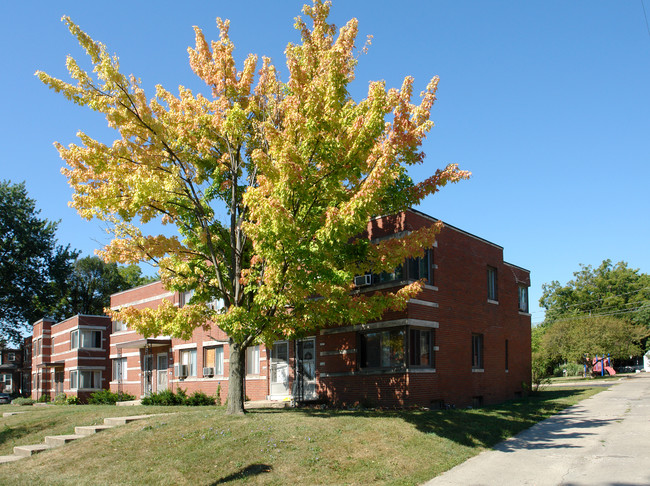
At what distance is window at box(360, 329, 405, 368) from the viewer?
2003cm

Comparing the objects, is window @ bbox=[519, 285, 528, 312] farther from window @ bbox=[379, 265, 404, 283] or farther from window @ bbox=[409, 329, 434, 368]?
window @ bbox=[379, 265, 404, 283]

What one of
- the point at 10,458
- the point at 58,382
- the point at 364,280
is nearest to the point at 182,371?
the point at 364,280

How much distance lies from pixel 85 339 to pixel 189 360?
717 inches

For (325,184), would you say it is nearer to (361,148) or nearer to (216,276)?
(361,148)

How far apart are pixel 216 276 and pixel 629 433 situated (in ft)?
42.0

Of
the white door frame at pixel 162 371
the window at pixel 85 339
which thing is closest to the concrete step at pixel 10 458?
the white door frame at pixel 162 371

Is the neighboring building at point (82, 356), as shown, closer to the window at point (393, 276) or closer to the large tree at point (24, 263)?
the large tree at point (24, 263)

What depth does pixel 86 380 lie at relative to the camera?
44.7m

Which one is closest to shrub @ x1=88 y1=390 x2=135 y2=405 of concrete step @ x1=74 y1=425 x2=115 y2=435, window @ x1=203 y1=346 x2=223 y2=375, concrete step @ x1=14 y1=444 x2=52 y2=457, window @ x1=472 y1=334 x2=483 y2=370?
window @ x1=203 y1=346 x2=223 y2=375

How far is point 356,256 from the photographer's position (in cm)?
1574

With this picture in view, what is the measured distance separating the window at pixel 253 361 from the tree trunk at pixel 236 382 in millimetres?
9211

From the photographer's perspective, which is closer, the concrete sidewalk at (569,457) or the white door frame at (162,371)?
the concrete sidewalk at (569,457)

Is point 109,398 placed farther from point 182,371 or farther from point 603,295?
point 603,295

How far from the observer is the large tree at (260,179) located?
13836 millimetres
